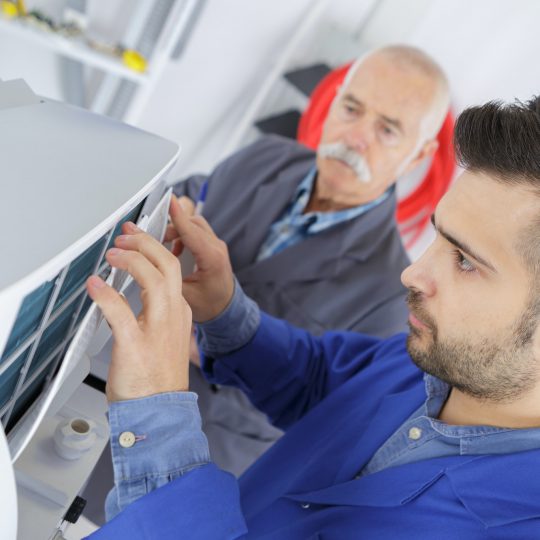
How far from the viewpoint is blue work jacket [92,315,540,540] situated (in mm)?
702

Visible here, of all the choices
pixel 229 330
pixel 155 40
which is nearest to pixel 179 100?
pixel 155 40

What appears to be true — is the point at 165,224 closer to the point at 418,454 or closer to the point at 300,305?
the point at 418,454

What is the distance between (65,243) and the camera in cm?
55

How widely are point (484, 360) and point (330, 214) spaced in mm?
767

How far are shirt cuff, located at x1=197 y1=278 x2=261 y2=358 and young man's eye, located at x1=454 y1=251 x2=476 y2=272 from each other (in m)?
0.35

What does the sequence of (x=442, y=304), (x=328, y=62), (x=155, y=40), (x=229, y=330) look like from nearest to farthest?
(x=442, y=304) → (x=229, y=330) → (x=155, y=40) → (x=328, y=62)

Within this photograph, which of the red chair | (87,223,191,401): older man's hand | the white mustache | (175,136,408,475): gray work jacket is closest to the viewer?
(87,223,191,401): older man's hand

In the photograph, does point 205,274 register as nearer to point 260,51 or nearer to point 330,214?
point 330,214

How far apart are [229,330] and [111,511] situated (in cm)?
37

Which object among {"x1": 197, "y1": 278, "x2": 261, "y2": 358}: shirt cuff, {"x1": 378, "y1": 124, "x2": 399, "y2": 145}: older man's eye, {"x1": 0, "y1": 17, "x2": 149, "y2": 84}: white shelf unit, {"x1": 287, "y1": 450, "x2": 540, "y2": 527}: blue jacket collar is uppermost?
{"x1": 378, "y1": 124, "x2": 399, "y2": 145}: older man's eye

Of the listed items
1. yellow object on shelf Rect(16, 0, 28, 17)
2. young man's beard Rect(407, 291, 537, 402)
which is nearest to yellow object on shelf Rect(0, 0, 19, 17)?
yellow object on shelf Rect(16, 0, 28, 17)

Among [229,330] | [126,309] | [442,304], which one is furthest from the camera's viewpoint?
[229,330]

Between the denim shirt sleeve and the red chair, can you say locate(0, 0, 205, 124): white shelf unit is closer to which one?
the red chair

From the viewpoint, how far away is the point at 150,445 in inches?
27.8
